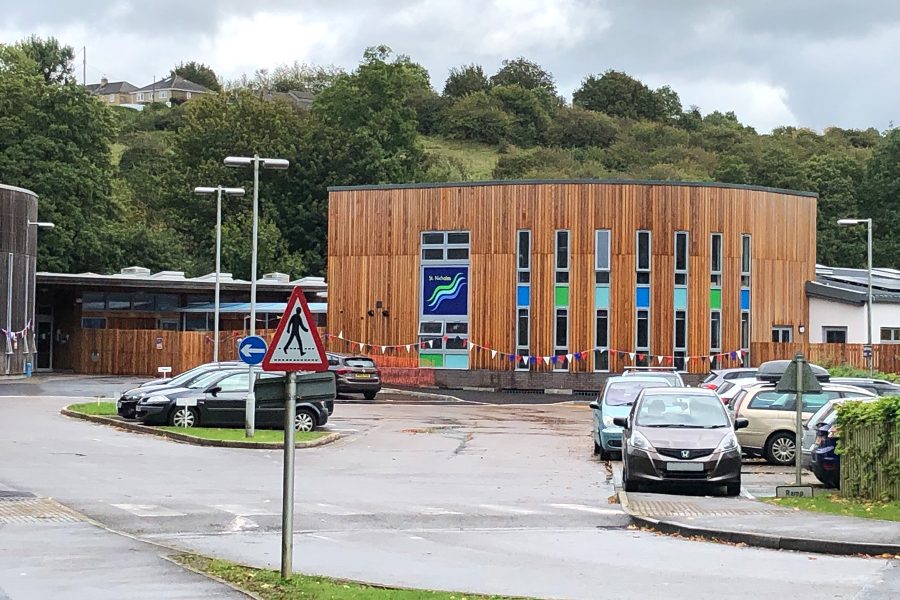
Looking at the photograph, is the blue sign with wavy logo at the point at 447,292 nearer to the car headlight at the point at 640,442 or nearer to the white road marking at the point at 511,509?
the car headlight at the point at 640,442

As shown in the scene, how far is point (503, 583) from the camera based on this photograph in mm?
11969

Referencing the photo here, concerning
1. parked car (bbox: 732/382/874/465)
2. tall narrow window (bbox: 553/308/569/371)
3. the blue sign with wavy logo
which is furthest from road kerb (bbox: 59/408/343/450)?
tall narrow window (bbox: 553/308/569/371)

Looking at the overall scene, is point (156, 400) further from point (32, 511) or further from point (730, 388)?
point (32, 511)

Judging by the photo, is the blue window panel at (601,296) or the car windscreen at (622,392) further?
the blue window panel at (601,296)

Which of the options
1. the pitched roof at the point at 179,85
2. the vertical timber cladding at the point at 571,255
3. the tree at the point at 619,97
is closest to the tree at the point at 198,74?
the pitched roof at the point at 179,85

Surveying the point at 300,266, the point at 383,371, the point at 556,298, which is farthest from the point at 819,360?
the point at 300,266

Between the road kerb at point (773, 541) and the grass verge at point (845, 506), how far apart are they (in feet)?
8.55

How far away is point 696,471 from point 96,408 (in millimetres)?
21152

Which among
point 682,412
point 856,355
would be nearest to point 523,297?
point 856,355

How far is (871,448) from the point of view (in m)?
18.8

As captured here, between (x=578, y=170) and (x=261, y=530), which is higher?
(x=578, y=170)

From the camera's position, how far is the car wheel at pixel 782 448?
26094 mm

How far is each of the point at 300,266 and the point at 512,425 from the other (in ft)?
157

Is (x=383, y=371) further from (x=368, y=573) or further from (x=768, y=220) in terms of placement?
(x=368, y=573)
